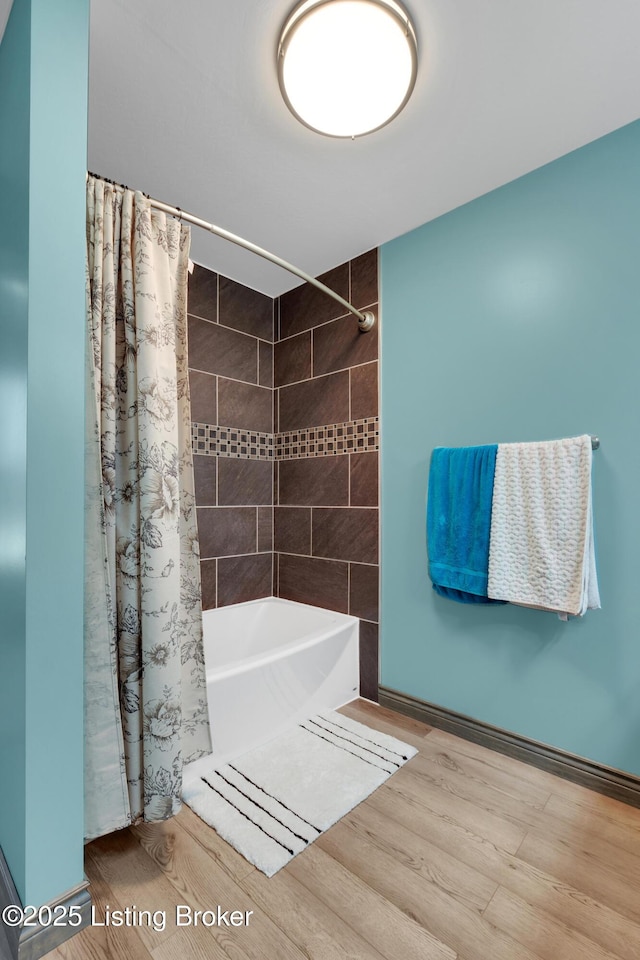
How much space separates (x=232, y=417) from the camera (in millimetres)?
2631

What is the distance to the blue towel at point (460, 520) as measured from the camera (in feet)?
5.93

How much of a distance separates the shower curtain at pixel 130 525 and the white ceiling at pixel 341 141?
424 mm

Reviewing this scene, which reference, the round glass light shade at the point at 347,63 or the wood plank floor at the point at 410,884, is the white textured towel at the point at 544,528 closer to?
the wood plank floor at the point at 410,884

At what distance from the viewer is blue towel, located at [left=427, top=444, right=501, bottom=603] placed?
1.81 m

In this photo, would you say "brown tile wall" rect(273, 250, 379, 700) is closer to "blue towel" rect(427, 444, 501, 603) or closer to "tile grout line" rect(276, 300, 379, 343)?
"tile grout line" rect(276, 300, 379, 343)

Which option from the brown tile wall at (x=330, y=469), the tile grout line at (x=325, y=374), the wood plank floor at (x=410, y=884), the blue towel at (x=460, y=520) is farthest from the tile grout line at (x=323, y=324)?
the wood plank floor at (x=410, y=884)

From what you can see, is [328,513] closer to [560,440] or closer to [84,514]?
[560,440]

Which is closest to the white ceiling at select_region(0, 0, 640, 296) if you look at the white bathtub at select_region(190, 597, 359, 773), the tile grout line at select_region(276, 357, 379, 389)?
the tile grout line at select_region(276, 357, 379, 389)

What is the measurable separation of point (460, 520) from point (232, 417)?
1436 millimetres

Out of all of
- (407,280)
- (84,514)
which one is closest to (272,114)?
(407,280)

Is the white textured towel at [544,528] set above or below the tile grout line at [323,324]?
below

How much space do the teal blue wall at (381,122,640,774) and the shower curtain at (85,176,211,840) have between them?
1.16 meters

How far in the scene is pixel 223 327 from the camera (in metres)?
2.59

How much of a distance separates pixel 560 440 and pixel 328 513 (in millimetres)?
1231
